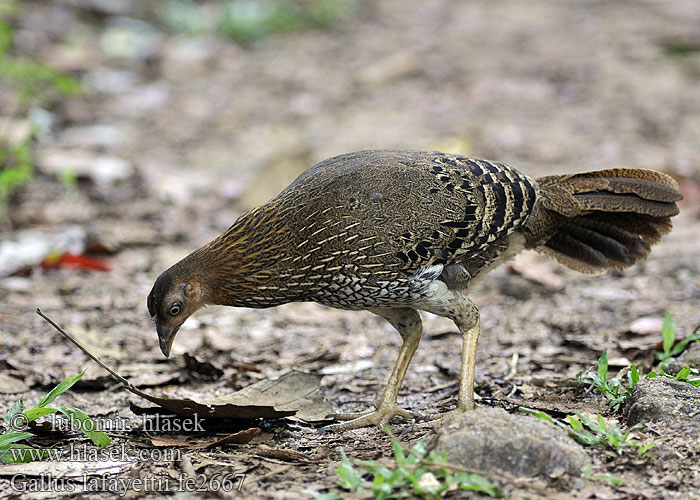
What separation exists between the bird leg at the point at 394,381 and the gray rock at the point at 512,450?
977 millimetres

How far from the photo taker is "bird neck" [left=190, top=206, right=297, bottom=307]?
12.5 feet

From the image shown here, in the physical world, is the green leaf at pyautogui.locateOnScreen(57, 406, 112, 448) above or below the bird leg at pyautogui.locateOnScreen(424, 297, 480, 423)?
below

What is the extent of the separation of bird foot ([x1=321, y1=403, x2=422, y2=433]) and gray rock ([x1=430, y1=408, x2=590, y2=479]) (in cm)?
95

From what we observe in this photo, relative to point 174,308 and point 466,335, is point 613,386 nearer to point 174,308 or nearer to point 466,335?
point 466,335

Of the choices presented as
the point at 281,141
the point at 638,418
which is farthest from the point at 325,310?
the point at 281,141

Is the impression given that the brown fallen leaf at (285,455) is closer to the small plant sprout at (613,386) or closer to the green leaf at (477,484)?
the green leaf at (477,484)

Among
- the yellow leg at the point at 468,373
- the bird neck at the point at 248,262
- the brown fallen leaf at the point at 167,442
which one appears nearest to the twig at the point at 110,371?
the brown fallen leaf at the point at 167,442

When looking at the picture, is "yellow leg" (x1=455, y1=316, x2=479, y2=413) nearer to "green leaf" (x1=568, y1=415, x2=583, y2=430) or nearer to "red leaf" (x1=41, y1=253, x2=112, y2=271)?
"green leaf" (x1=568, y1=415, x2=583, y2=430)

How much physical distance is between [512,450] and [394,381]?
128cm

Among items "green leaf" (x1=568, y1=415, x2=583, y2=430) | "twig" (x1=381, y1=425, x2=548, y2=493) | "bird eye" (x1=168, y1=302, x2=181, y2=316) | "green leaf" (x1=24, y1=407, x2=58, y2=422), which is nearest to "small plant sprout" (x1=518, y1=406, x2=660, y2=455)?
"green leaf" (x1=568, y1=415, x2=583, y2=430)

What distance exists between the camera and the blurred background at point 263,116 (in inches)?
231

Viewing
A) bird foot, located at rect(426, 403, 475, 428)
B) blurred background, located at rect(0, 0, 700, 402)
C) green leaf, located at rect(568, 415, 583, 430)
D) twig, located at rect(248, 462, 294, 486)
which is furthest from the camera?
blurred background, located at rect(0, 0, 700, 402)

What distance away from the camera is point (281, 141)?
959 cm

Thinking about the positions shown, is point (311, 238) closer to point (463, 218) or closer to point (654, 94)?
point (463, 218)
